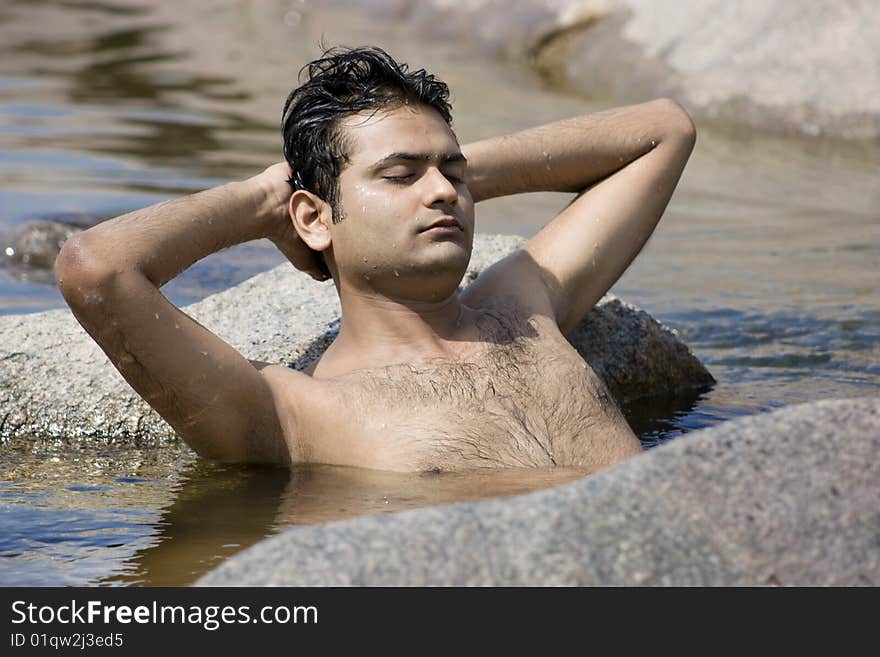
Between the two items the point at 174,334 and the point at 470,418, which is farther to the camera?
the point at 470,418

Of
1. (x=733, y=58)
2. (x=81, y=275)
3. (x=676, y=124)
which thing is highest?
(x=733, y=58)

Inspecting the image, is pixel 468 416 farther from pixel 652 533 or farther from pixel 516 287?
Answer: pixel 652 533

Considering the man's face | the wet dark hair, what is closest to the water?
the man's face

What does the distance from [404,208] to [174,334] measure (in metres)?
0.79

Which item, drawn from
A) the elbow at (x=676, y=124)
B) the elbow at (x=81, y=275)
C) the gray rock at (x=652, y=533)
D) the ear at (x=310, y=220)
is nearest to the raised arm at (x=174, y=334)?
the elbow at (x=81, y=275)

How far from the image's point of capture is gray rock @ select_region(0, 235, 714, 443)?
197 inches

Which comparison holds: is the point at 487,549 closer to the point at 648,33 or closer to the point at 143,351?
the point at 143,351

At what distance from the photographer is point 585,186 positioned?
4.96 m

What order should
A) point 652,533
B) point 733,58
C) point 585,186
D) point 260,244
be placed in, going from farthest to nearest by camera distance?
point 733,58 → point 260,244 → point 585,186 → point 652,533

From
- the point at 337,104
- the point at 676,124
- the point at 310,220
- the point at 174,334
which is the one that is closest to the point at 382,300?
the point at 310,220

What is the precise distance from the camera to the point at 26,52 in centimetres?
1468

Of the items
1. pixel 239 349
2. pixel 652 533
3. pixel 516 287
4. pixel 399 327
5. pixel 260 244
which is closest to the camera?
pixel 652 533

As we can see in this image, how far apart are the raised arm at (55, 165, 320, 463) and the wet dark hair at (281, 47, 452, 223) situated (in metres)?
0.30
